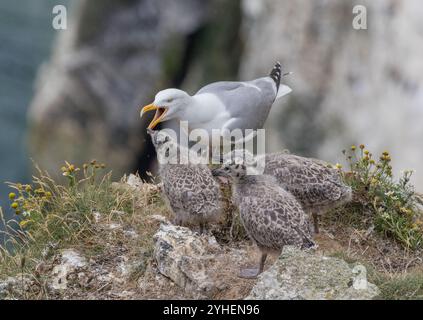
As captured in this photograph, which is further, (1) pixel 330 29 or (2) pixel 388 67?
(1) pixel 330 29

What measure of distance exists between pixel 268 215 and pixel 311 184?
2.81 ft

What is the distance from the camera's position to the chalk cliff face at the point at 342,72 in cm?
2064

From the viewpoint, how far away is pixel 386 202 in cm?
798

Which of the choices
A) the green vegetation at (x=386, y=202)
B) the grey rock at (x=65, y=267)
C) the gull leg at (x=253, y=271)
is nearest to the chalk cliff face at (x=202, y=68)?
the green vegetation at (x=386, y=202)

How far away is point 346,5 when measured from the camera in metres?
23.9

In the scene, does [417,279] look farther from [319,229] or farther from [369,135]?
[369,135]

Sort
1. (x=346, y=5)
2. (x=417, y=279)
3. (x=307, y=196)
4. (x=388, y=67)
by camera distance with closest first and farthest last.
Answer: (x=417, y=279) < (x=307, y=196) < (x=388, y=67) < (x=346, y=5)

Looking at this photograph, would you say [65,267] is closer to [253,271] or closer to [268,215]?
[253,271]

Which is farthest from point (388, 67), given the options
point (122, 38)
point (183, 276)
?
point (183, 276)

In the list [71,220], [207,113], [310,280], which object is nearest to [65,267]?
[71,220]

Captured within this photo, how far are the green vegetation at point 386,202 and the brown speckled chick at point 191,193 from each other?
152 cm

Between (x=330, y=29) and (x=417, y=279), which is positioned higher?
(x=330, y=29)

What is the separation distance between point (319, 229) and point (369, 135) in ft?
49.0
